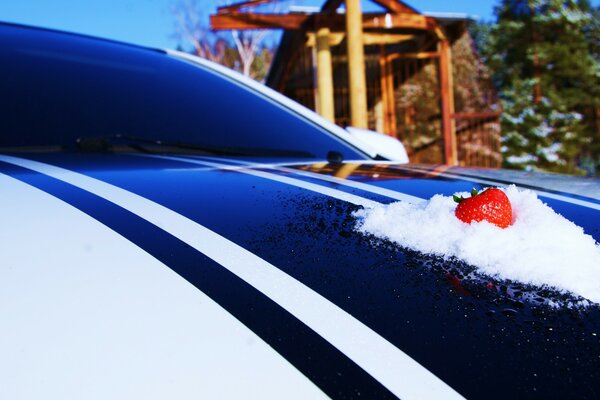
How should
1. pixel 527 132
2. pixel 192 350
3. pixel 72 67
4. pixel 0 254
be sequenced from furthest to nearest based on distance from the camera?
pixel 527 132 → pixel 72 67 → pixel 0 254 → pixel 192 350

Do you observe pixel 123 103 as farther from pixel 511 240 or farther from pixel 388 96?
pixel 388 96

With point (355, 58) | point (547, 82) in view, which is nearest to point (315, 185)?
point (355, 58)

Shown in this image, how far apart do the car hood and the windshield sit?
0.47 meters

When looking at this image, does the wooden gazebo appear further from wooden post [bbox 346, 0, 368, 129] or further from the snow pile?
the snow pile

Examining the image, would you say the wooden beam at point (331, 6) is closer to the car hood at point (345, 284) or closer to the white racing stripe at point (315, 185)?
the white racing stripe at point (315, 185)

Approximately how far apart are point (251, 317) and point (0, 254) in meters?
0.30

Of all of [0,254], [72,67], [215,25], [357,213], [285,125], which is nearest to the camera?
[0,254]

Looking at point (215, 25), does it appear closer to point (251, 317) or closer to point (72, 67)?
point (72, 67)

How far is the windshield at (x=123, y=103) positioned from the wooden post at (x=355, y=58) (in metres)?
4.16

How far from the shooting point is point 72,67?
5.43 ft

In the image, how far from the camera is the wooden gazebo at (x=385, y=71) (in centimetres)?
671

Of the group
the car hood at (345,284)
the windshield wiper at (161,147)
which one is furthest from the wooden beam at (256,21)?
the car hood at (345,284)

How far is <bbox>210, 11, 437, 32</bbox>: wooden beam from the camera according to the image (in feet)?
21.5

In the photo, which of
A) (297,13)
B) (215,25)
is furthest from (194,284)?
(297,13)
